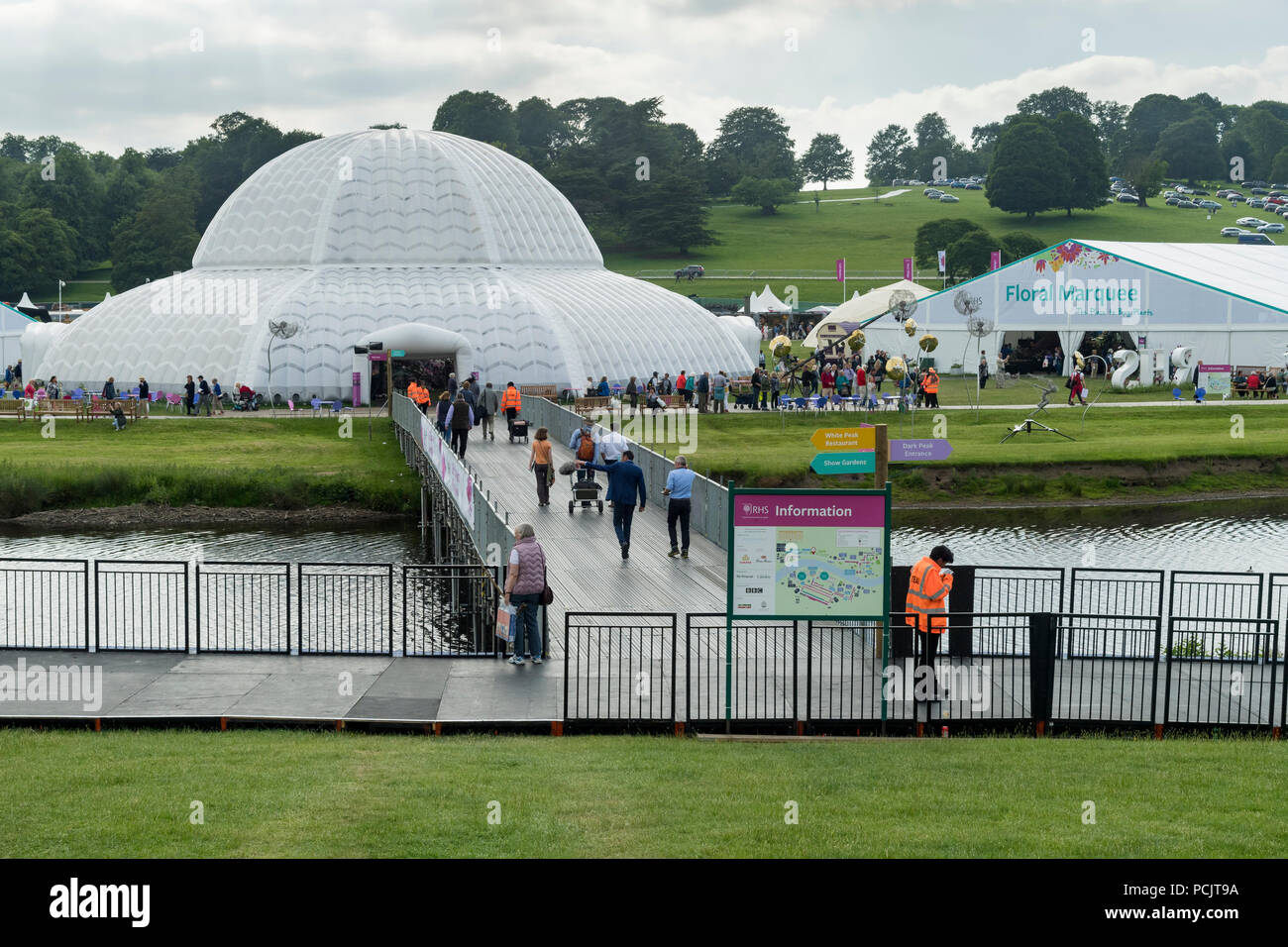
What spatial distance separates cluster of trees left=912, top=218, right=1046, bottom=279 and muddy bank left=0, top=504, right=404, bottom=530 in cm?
8722

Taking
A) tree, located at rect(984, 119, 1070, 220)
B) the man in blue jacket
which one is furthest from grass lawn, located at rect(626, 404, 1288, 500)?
tree, located at rect(984, 119, 1070, 220)

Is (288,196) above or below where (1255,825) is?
above

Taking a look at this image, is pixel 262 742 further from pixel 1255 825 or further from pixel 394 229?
pixel 394 229

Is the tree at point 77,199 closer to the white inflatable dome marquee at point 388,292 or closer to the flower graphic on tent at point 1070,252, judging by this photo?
the white inflatable dome marquee at point 388,292

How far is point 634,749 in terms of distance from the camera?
12.2 meters

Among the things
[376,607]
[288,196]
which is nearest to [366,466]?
[376,607]

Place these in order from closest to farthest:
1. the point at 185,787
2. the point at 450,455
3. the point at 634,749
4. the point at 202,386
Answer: the point at 185,787, the point at 634,749, the point at 450,455, the point at 202,386

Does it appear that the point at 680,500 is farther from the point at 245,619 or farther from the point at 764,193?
the point at 764,193

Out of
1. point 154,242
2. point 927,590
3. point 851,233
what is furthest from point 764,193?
A: point 927,590

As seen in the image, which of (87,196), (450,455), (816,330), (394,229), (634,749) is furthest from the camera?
(87,196)

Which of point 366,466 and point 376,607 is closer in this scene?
point 376,607

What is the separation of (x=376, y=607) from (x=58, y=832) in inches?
536

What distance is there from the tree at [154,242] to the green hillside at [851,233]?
4085 cm

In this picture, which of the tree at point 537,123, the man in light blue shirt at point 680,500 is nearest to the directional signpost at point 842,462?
the man in light blue shirt at point 680,500
